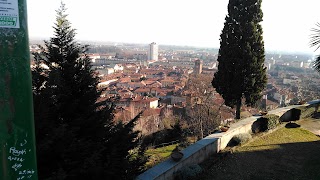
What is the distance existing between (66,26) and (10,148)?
18.4ft

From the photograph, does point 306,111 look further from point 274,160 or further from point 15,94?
point 15,94

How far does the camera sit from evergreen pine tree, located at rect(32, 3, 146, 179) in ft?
12.6

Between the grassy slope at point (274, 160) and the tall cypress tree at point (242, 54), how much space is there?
3.44 meters

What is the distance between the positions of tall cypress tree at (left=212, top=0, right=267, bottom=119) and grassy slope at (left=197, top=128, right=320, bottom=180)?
344 centimetres

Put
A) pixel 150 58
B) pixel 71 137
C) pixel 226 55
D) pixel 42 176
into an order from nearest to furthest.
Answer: pixel 42 176 < pixel 71 137 < pixel 226 55 < pixel 150 58

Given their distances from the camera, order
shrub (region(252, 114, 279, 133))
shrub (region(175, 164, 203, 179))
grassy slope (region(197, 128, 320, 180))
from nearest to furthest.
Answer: shrub (region(175, 164, 203, 179))
grassy slope (region(197, 128, 320, 180))
shrub (region(252, 114, 279, 133))

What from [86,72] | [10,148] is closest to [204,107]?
[86,72]

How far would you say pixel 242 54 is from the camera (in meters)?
14.1

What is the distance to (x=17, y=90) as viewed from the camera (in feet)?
4.36

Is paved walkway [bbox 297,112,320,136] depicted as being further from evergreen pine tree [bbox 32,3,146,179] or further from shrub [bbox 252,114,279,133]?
evergreen pine tree [bbox 32,3,146,179]

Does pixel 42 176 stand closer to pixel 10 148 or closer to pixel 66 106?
pixel 66 106

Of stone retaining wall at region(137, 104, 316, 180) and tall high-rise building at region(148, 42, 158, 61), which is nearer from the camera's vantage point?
stone retaining wall at region(137, 104, 316, 180)

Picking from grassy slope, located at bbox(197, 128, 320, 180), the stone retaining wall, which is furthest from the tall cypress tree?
grassy slope, located at bbox(197, 128, 320, 180)

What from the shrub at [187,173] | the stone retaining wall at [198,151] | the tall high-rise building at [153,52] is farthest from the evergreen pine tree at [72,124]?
the tall high-rise building at [153,52]
